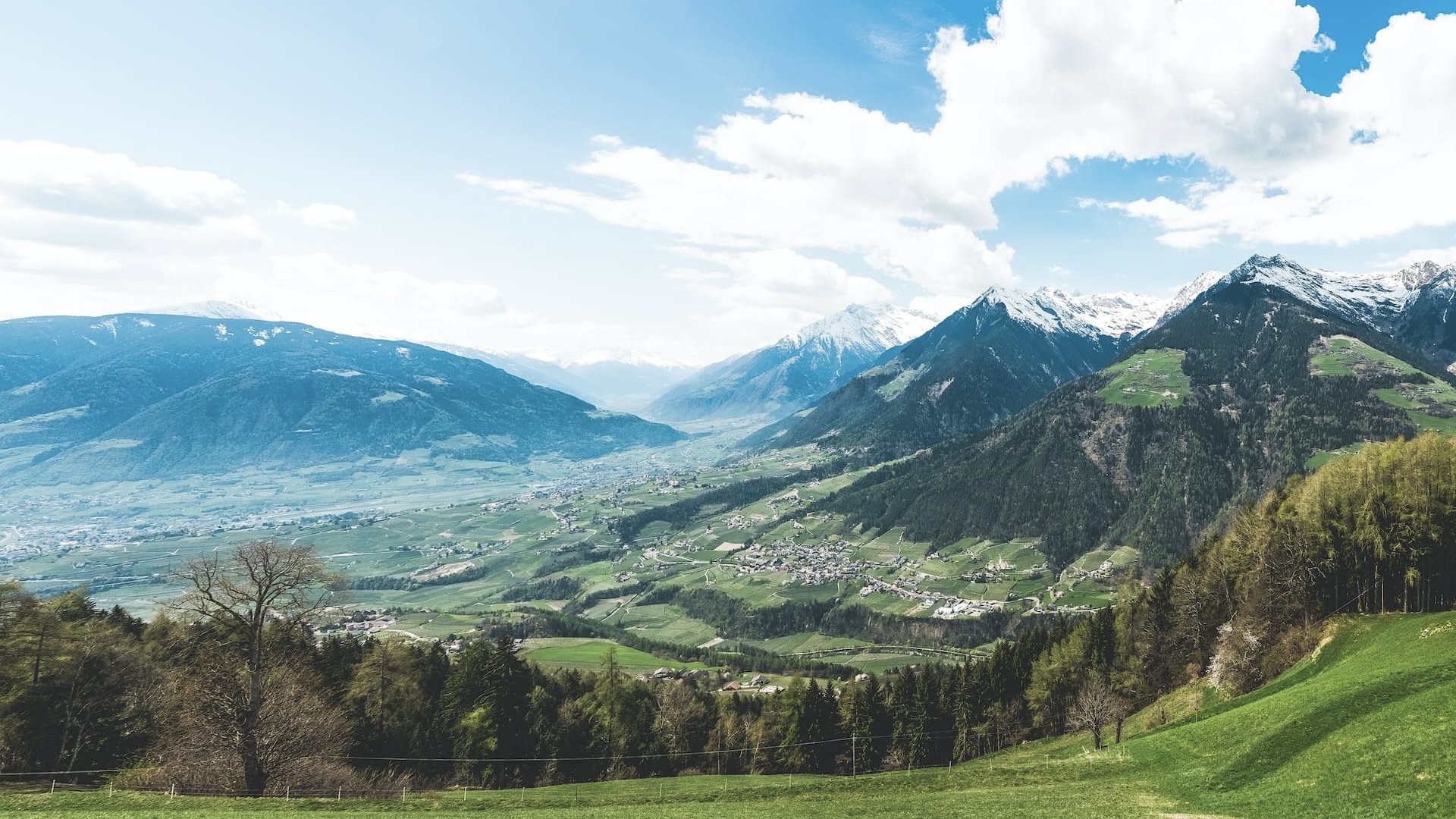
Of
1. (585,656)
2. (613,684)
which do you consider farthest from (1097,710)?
(585,656)

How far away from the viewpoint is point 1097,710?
64.4 m

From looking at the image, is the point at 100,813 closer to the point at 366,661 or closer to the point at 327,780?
the point at 327,780

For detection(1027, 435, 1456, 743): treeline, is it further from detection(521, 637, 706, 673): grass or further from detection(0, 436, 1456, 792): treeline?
detection(521, 637, 706, 673): grass

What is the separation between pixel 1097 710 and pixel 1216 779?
28368 mm

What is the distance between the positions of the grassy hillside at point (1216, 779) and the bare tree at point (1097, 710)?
5451mm

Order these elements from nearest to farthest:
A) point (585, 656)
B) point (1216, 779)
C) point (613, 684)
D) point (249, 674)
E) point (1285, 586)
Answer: point (1216, 779) → point (249, 674) → point (1285, 586) → point (613, 684) → point (585, 656)

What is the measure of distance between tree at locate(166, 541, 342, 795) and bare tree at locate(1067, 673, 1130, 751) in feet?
218

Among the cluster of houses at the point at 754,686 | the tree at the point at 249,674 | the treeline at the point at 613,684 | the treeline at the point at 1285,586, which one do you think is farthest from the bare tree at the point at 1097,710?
the cluster of houses at the point at 754,686

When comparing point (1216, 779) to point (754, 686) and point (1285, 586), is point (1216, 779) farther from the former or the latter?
point (754, 686)

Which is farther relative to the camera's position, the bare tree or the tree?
the bare tree

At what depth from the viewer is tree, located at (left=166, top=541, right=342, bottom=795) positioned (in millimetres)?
39844

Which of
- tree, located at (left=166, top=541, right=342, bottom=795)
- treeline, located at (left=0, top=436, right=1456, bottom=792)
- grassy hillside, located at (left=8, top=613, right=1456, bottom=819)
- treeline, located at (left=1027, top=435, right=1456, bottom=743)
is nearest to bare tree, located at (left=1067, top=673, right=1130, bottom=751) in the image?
treeline, located at (left=1027, top=435, right=1456, bottom=743)

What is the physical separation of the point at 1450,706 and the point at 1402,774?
816 cm

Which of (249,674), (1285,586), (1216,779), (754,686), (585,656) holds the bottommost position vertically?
(585,656)
